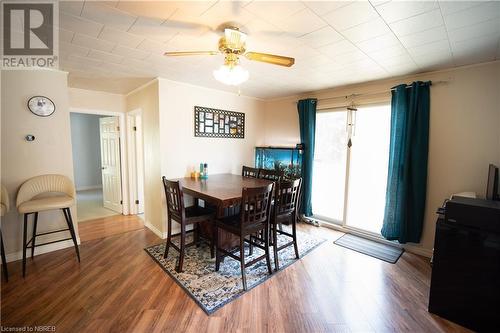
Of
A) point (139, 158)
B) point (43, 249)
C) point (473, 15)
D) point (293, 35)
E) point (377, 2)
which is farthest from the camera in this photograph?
point (139, 158)

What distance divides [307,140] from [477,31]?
2.30 meters

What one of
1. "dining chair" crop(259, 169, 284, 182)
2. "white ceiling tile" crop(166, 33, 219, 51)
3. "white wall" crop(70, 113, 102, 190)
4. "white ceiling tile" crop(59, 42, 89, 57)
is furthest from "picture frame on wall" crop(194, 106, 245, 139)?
"white wall" crop(70, 113, 102, 190)

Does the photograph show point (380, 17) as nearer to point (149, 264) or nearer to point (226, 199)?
point (226, 199)

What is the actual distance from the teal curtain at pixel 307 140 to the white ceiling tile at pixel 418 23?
200 centimetres

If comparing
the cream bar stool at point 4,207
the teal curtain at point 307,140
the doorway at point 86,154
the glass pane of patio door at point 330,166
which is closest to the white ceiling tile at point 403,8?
the glass pane of patio door at point 330,166

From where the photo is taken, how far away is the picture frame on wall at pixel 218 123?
3503 millimetres

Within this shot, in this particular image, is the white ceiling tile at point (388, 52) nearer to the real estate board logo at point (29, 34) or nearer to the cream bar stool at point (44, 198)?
the real estate board logo at point (29, 34)

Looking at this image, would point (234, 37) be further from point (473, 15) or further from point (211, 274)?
point (211, 274)

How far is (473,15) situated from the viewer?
59.6 inches

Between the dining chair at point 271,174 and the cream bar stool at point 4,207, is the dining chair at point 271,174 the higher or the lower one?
the higher one

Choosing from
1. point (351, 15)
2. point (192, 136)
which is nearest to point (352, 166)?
point (351, 15)

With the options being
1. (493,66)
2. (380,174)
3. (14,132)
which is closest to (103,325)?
(14,132)

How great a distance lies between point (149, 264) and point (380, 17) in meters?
3.22

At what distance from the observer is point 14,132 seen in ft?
8.16
